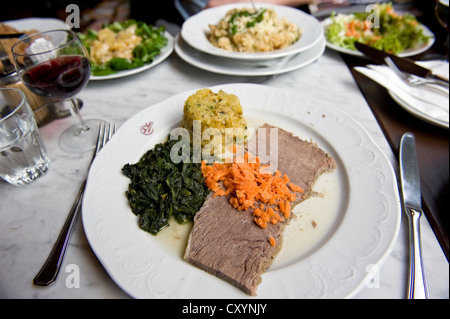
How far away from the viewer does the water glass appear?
1.75m

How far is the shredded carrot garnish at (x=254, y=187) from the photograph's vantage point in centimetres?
171

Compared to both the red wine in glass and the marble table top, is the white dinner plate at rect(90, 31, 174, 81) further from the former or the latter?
the red wine in glass

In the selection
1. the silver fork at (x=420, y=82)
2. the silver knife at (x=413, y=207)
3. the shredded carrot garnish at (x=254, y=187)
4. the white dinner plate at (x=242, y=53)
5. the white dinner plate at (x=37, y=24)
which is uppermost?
the white dinner plate at (x=37, y=24)

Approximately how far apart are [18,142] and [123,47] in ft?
5.13

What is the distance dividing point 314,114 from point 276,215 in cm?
101

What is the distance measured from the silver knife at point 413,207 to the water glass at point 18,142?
2.31 meters

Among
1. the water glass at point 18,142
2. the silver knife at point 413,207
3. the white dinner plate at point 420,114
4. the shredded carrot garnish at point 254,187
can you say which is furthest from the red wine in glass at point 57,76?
the white dinner plate at point 420,114

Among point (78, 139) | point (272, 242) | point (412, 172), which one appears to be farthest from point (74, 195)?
point (412, 172)

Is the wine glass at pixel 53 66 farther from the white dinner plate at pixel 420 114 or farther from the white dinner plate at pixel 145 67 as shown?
the white dinner plate at pixel 420 114

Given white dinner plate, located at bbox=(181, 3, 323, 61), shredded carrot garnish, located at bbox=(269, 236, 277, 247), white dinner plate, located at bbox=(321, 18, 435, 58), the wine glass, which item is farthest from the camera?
white dinner plate, located at bbox=(321, 18, 435, 58)

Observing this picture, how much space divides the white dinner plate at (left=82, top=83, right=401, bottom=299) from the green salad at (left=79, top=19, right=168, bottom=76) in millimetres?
868

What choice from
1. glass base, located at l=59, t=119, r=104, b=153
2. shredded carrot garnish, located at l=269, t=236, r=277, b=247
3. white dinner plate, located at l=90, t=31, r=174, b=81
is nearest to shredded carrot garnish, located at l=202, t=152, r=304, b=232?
shredded carrot garnish, located at l=269, t=236, r=277, b=247

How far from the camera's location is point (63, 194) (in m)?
1.87
